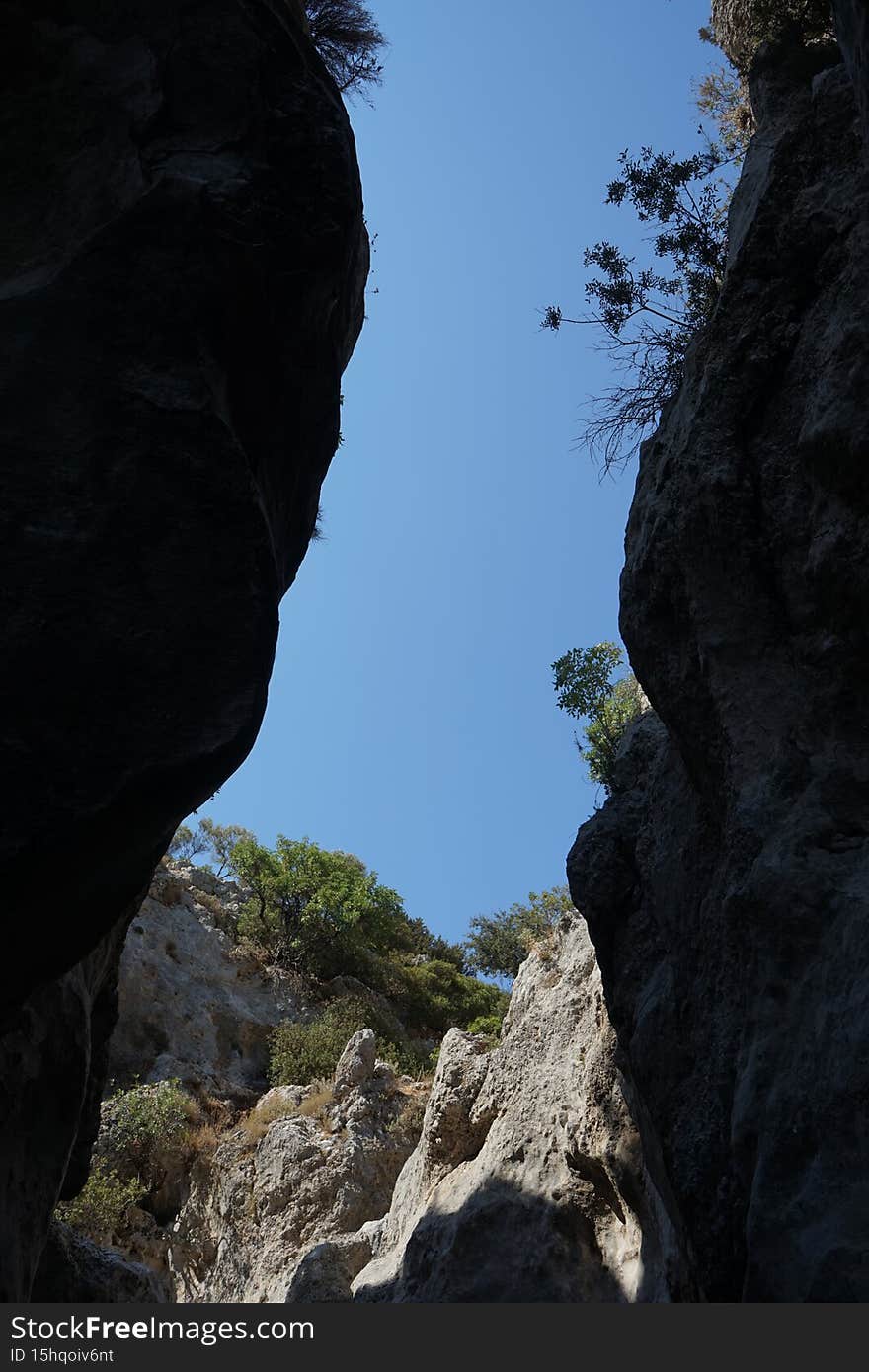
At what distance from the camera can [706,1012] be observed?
692 cm

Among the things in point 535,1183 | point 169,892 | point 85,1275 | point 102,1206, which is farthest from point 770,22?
point 169,892

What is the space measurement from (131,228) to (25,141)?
4.10 ft

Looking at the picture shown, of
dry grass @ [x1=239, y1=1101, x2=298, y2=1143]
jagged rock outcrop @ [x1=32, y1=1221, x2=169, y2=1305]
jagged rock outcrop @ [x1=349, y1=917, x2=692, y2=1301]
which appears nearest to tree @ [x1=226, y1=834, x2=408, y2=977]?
dry grass @ [x1=239, y1=1101, x2=298, y2=1143]

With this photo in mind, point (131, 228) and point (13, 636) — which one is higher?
point (131, 228)

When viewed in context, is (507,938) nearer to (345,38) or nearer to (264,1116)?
(264,1116)

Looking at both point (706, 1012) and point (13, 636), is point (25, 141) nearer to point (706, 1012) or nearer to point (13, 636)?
point (13, 636)

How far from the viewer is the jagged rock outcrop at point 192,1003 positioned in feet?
72.4

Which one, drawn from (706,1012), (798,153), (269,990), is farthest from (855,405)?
(269,990)

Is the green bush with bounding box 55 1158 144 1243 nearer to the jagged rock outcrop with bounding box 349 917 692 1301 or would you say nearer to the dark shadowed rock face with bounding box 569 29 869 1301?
the jagged rock outcrop with bounding box 349 917 692 1301

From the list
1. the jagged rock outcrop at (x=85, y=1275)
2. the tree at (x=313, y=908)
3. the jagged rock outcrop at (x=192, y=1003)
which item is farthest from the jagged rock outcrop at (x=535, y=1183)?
the tree at (x=313, y=908)

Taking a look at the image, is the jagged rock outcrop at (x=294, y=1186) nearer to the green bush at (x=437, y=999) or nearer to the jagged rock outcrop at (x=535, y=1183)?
the jagged rock outcrop at (x=535, y=1183)

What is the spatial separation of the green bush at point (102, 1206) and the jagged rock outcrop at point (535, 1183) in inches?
185

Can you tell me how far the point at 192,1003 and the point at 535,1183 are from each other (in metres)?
14.0

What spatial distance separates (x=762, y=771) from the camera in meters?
6.43
